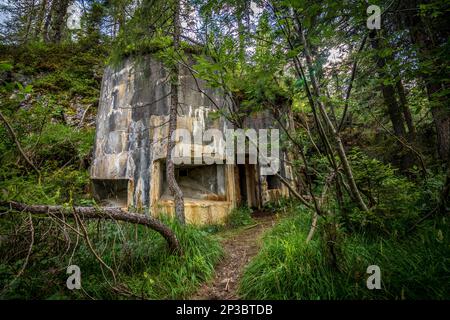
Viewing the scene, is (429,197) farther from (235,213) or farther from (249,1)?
(235,213)

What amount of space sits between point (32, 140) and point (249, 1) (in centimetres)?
645

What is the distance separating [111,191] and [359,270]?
6.58 metres

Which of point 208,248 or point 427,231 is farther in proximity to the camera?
point 208,248

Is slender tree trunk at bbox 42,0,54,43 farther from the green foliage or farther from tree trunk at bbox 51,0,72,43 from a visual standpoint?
the green foliage

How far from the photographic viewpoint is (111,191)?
7.07 metres

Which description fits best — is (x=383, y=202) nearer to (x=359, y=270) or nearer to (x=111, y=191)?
(x=359, y=270)

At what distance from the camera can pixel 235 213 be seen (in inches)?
269

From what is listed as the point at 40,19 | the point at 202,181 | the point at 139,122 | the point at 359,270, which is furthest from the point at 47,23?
the point at 359,270

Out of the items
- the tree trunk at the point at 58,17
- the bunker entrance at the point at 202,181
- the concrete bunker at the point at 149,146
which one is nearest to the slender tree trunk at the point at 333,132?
the concrete bunker at the point at 149,146

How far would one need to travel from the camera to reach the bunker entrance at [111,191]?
6.78m

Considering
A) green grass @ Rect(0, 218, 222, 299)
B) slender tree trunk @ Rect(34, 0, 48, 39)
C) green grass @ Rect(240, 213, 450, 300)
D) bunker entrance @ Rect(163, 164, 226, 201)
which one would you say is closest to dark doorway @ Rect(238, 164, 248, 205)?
bunker entrance @ Rect(163, 164, 226, 201)
